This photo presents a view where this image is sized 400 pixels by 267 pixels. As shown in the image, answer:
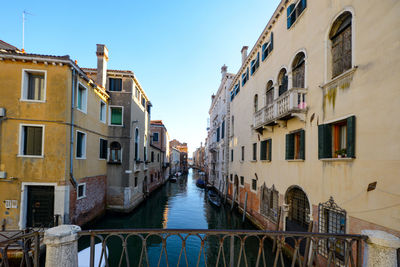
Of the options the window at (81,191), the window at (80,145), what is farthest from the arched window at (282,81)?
the window at (81,191)

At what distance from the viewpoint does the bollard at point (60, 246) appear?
249 centimetres

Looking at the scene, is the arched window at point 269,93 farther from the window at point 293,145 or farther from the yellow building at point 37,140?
the yellow building at point 37,140

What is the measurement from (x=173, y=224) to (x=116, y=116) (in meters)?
8.70

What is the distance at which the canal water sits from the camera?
9102 millimetres

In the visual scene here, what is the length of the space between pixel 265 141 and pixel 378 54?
7127mm

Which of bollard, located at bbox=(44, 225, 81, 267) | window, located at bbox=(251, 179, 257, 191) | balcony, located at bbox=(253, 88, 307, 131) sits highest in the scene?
balcony, located at bbox=(253, 88, 307, 131)

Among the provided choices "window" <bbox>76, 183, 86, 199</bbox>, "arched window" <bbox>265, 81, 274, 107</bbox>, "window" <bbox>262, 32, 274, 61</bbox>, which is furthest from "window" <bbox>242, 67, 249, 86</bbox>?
"window" <bbox>76, 183, 86, 199</bbox>

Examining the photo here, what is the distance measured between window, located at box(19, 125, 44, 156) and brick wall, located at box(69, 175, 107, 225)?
7.85 feet

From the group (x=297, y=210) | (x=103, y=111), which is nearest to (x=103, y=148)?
(x=103, y=111)

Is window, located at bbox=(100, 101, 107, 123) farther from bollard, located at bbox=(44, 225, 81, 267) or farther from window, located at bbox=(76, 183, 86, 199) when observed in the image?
bollard, located at bbox=(44, 225, 81, 267)

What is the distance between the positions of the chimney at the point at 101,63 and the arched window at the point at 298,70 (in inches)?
474

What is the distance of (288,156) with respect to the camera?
8.73 meters

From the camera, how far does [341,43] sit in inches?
245

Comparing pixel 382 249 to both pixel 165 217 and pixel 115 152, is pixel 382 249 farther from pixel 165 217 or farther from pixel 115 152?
pixel 115 152
